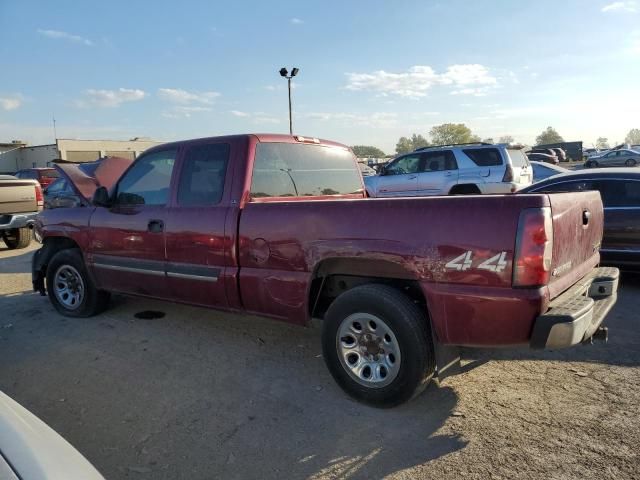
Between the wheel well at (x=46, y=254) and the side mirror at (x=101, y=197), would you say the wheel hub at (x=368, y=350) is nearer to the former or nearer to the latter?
the side mirror at (x=101, y=197)

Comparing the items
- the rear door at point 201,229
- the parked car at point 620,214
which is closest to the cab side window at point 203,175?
the rear door at point 201,229

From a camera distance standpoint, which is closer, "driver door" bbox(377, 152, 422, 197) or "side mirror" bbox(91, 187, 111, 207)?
"side mirror" bbox(91, 187, 111, 207)

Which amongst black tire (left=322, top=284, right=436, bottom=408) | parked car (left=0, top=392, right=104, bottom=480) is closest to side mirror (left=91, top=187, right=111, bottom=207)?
black tire (left=322, top=284, right=436, bottom=408)

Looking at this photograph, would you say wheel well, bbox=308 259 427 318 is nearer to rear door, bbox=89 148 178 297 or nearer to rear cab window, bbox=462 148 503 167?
rear door, bbox=89 148 178 297

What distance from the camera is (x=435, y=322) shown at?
302 centimetres

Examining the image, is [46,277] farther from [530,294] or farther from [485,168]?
[485,168]

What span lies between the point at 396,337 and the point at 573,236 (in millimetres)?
1341

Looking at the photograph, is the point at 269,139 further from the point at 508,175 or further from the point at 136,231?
the point at 508,175

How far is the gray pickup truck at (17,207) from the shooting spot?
401 inches

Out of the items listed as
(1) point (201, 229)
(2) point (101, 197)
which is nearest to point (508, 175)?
(1) point (201, 229)

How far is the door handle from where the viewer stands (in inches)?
175

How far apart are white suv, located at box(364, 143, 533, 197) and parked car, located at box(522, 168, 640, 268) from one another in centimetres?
600

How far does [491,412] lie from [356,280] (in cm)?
128

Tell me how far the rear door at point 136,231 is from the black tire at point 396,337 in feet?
6.43
